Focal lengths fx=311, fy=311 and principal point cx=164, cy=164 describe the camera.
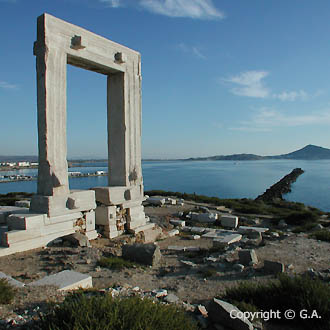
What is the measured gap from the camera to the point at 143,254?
6574mm

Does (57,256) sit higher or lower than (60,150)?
lower

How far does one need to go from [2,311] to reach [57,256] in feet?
9.59

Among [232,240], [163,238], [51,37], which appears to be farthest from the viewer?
[163,238]

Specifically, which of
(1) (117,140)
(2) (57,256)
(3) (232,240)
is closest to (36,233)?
(2) (57,256)

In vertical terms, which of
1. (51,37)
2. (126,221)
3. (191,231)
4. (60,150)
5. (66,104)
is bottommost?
(191,231)

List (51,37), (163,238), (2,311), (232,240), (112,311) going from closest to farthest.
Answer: (112,311)
(2,311)
(51,37)
(232,240)
(163,238)

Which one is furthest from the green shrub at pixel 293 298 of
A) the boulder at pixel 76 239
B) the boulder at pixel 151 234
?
the boulder at pixel 151 234

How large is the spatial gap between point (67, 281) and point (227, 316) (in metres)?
2.46

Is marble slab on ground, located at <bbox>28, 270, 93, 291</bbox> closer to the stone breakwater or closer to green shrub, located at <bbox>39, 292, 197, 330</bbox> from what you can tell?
green shrub, located at <bbox>39, 292, 197, 330</bbox>

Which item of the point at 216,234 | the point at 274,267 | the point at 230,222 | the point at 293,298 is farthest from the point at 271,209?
the point at 293,298

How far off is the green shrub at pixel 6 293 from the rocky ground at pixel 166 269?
0.23ft

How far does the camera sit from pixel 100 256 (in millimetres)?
6668

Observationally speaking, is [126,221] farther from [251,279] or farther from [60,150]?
[251,279]

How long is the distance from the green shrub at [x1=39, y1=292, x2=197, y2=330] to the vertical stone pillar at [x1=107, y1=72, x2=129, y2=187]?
20.3ft
